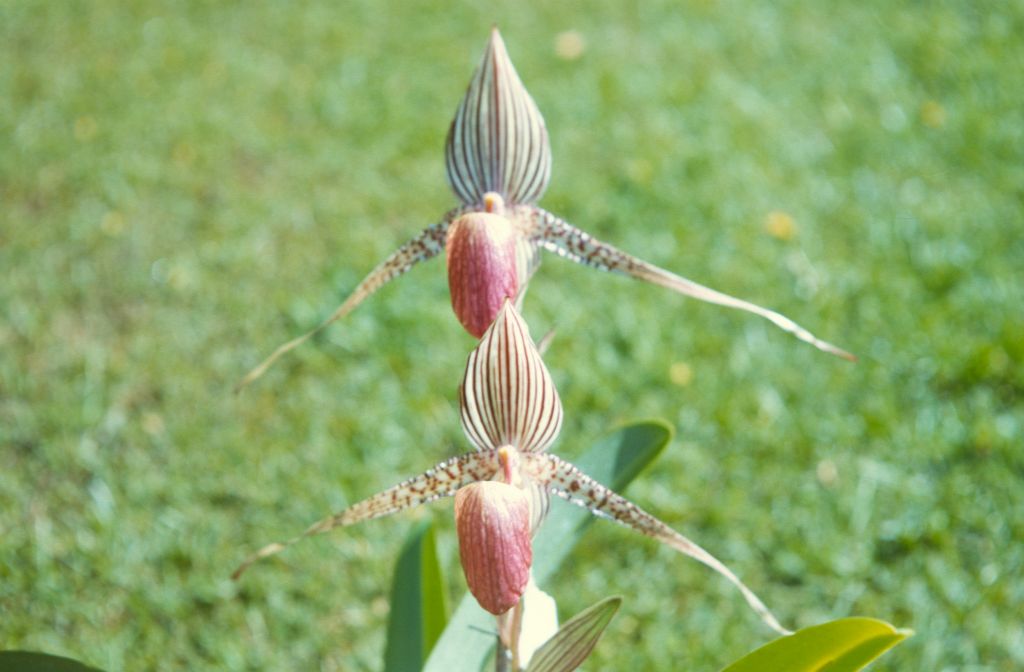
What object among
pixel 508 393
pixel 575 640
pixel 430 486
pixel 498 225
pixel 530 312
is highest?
pixel 498 225

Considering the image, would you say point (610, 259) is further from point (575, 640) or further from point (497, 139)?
point (575, 640)

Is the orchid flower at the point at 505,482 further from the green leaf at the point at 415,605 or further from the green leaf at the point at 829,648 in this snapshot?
the green leaf at the point at 415,605

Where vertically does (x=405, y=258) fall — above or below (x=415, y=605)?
above

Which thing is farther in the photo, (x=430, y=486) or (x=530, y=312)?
(x=530, y=312)

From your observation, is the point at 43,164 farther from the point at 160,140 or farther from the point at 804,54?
the point at 804,54

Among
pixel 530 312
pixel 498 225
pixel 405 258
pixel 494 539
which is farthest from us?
pixel 530 312

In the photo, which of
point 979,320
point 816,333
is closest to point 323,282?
point 816,333

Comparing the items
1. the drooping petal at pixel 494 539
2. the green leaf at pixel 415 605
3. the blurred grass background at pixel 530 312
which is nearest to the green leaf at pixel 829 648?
the drooping petal at pixel 494 539

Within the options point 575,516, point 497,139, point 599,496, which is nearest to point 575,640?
point 599,496
